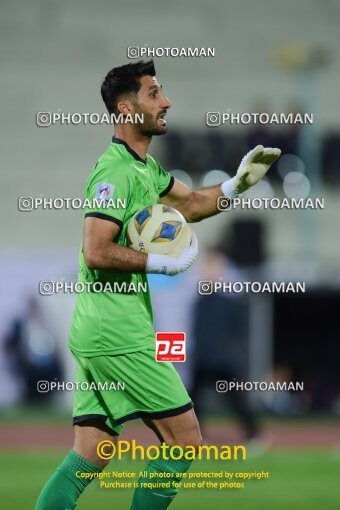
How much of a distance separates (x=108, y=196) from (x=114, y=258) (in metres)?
0.27

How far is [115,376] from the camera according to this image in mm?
5133

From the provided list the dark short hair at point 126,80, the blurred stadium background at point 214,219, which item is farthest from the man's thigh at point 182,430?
the blurred stadium background at point 214,219

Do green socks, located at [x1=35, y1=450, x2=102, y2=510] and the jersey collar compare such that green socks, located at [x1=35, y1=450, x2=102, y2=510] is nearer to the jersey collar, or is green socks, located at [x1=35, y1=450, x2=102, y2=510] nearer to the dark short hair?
the jersey collar

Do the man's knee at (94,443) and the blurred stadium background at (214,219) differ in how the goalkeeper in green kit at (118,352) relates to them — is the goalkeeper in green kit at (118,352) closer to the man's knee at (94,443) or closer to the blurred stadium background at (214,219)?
the man's knee at (94,443)

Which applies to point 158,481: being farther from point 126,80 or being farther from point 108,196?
point 126,80

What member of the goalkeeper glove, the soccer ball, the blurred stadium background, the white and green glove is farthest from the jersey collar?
the blurred stadium background

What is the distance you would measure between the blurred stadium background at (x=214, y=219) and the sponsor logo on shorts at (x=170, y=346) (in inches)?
183

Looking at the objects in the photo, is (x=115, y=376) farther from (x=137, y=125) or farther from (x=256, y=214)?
(x=256, y=214)

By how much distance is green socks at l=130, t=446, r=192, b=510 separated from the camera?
5141 mm

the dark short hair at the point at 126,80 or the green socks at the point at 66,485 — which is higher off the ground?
the dark short hair at the point at 126,80

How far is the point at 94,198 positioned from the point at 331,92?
46.5ft

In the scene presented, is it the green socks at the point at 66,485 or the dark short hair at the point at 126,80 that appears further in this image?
the dark short hair at the point at 126,80

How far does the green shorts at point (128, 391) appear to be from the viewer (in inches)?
201

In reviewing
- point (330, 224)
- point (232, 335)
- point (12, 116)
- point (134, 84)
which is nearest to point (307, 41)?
point (330, 224)
